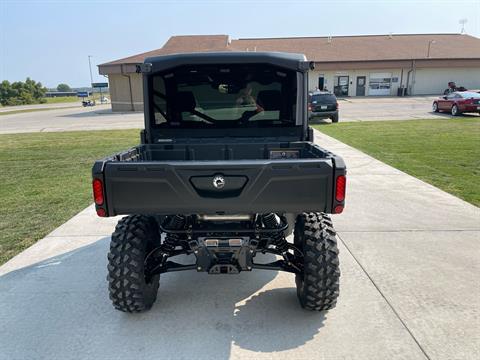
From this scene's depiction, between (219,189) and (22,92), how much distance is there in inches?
3195

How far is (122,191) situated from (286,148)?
5.83ft

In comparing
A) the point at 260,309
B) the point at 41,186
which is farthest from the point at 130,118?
the point at 260,309

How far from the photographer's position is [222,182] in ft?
8.16

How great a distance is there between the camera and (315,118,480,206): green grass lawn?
23.4ft

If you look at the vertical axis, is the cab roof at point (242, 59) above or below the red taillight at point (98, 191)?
above

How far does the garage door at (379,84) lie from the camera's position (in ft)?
131

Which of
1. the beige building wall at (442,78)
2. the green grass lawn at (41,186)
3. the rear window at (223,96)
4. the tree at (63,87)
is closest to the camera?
the rear window at (223,96)

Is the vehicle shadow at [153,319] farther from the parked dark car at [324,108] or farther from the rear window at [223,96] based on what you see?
the parked dark car at [324,108]

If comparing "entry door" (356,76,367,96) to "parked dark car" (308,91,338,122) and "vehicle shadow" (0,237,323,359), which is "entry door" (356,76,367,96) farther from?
"vehicle shadow" (0,237,323,359)

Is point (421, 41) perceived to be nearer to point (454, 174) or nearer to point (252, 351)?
point (454, 174)

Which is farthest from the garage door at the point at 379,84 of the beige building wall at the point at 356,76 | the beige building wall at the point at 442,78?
the beige building wall at the point at 442,78

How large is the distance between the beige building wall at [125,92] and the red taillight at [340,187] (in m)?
30.0

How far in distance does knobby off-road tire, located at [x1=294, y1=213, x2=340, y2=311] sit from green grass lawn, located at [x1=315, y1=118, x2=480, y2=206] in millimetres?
4059

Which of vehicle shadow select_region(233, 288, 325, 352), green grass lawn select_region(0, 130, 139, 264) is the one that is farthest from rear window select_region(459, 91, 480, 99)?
vehicle shadow select_region(233, 288, 325, 352)
